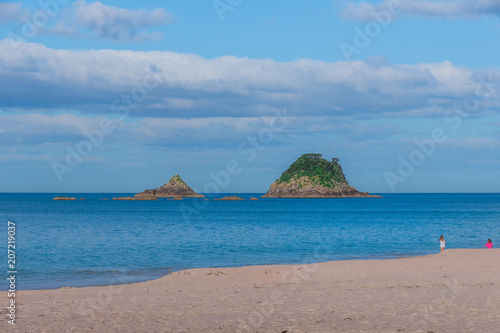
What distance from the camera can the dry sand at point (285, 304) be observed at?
1442 cm

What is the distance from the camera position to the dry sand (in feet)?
47.3

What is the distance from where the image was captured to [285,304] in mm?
18031

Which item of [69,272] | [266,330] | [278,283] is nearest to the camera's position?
[266,330]

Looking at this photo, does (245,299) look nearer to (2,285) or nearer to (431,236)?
(2,285)

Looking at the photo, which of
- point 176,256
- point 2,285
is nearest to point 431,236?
point 176,256

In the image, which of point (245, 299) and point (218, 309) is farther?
point (245, 299)

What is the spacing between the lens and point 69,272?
106ft

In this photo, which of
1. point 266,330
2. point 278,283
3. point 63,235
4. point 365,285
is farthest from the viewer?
point 63,235

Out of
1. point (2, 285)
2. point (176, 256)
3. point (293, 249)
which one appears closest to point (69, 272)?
point (2, 285)

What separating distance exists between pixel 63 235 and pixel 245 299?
153ft

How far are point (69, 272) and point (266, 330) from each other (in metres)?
22.1

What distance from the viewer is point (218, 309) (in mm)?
17281

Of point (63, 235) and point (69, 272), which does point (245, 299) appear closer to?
point (69, 272)

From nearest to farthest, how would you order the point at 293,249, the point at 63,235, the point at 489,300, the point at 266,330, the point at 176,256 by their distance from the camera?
the point at 266,330, the point at 489,300, the point at 176,256, the point at 293,249, the point at 63,235
